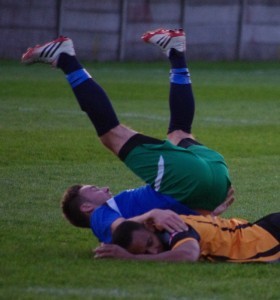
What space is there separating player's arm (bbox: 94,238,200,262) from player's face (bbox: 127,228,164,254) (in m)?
0.05

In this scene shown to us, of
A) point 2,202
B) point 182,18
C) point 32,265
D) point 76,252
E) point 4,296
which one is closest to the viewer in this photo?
point 4,296

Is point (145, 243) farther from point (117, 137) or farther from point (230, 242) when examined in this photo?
point (117, 137)

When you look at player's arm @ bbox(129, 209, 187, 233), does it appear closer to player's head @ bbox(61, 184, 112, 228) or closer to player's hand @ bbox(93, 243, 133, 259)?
player's hand @ bbox(93, 243, 133, 259)

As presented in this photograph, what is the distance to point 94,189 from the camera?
8688 millimetres

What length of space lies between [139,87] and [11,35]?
24.1 feet

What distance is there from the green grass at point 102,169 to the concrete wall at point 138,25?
6.81 ft

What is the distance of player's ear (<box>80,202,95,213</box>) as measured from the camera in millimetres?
8547

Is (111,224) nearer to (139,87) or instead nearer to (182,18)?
(139,87)

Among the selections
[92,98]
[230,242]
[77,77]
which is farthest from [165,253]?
[77,77]

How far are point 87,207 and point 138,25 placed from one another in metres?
23.8

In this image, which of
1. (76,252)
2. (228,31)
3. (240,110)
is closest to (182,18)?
(228,31)

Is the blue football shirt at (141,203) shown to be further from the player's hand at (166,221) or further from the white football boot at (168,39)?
the white football boot at (168,39)

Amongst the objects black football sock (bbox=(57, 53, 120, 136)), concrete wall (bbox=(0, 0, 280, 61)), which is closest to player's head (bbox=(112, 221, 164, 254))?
black football sock (bbox=(57, 53, 120, 136))

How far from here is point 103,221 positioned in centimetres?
837
